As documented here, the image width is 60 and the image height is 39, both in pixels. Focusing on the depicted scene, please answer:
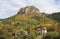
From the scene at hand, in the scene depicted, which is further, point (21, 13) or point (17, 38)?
point (21, 13)

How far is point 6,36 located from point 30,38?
11.5 metres

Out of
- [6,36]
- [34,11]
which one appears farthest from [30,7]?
[6,36]

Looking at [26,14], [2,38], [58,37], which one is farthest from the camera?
[26,14]

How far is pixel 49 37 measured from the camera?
61.1m

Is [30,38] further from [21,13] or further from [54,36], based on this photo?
[21,13]

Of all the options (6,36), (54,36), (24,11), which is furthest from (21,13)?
(54,36)

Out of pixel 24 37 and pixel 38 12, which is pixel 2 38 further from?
pixel 38 12

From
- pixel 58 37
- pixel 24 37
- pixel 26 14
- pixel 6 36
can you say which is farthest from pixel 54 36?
pixel 26 14

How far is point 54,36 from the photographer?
59.7 m

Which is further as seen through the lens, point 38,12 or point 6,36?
point 38,12

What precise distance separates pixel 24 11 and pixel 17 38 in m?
112

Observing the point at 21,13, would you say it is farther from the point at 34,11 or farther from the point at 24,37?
the point at 24,37

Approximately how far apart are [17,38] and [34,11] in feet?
380

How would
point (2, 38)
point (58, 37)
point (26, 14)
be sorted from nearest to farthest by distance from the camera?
point (58, 37), point (2, 38), point (26, 14)
